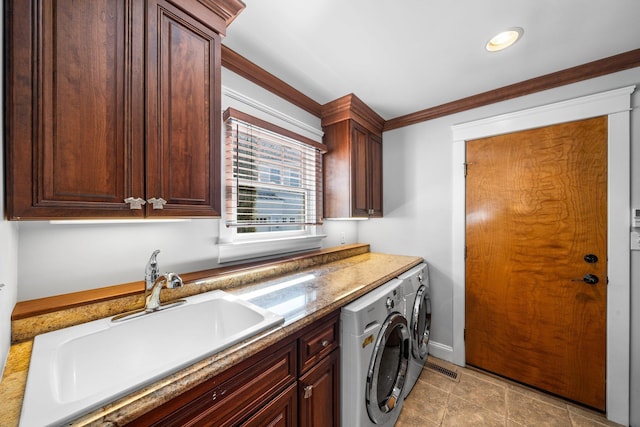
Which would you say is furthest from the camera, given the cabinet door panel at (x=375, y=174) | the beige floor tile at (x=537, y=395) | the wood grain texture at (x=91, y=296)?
the cabinet door panel at (x=375, y=174)

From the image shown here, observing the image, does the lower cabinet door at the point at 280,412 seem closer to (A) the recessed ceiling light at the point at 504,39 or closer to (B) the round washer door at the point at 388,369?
(B) the round washer door at the point at 388,369

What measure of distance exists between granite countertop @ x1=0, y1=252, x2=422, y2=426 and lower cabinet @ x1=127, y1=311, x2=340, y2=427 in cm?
6

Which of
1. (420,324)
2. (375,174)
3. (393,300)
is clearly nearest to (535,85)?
(375,174)

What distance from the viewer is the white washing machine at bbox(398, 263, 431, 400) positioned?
190 centimetres

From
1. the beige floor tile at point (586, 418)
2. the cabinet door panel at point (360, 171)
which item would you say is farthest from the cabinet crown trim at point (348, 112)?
the beige floor tile at point (586, 418)

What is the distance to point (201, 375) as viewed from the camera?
731 mm

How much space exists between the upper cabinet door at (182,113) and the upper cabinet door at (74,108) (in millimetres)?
51

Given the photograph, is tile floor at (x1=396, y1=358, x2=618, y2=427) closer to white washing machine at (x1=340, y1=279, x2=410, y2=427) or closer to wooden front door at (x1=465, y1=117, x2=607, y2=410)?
wooden front door at (x1=465, y1=117, x2=607, y2=410)

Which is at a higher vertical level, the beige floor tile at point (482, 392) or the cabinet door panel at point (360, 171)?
the cabinet door panel at point (360, 171)

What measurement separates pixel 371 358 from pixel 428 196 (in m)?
1.73

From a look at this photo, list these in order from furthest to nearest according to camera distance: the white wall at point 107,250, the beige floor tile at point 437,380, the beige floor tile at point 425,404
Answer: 1. the beige floor tile at point 437,380
2. the beige floor tile at point 425,404
3. the white wall at point 107,250

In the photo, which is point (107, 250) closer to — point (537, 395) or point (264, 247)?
point (264, 247)

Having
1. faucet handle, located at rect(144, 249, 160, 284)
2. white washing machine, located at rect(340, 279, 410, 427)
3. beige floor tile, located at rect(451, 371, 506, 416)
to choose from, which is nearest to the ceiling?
faucet handle, located at rect(144, 249, 160, 284)

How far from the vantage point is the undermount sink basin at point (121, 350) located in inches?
23.9
